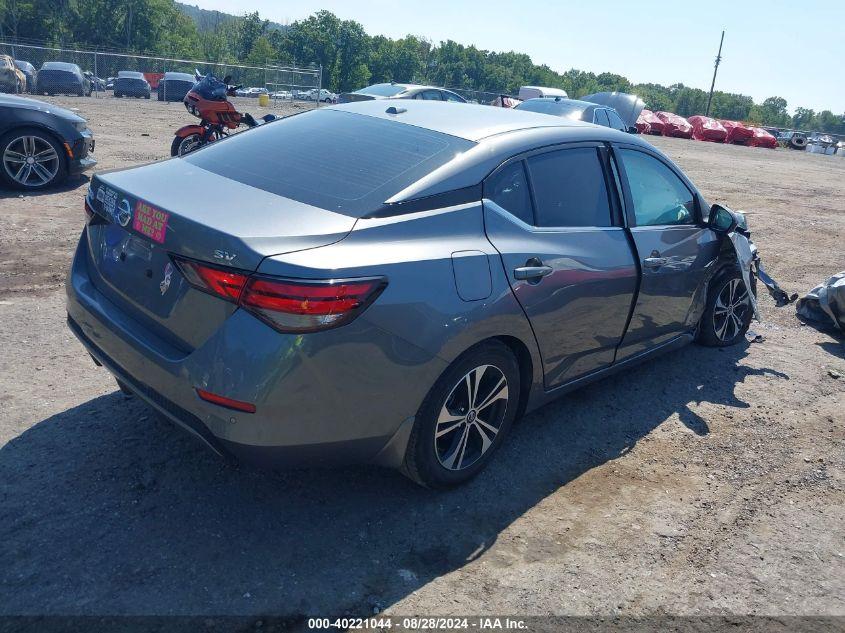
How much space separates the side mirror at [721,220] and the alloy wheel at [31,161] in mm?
7622

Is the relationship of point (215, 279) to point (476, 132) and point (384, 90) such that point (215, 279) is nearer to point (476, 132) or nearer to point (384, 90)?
point (476, 132)

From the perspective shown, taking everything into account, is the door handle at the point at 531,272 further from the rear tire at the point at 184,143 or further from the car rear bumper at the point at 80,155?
the rear tire at the point at 184,143

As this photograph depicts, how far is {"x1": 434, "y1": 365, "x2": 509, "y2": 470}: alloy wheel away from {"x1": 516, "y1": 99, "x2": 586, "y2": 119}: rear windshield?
1292 centimetres

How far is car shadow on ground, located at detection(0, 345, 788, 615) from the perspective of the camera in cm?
278

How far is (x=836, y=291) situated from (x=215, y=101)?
9054 mm

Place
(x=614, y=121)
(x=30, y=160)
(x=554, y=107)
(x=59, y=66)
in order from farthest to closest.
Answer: (x=59, y=66)
(x=614, y=121)
(x=554, y=107)
(x=30, y=160)

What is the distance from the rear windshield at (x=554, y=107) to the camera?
15.5 m

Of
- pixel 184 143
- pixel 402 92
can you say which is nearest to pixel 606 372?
pixel 184 143

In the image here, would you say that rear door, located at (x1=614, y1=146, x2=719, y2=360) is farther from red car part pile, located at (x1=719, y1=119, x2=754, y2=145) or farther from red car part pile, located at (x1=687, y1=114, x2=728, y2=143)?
red car part pile, located at (x1=719, y1=119, x2=754, y2=145)

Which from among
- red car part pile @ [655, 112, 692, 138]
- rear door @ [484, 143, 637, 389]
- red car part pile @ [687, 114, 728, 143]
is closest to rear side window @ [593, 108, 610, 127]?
rear door @ [484, 143, 637, 389]

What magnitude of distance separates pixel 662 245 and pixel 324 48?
95.5m

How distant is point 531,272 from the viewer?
11.5 ft

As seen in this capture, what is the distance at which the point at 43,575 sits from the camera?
2773mm

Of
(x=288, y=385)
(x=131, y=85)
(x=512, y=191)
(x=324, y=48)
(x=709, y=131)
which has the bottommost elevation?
(x=288, y=385)
